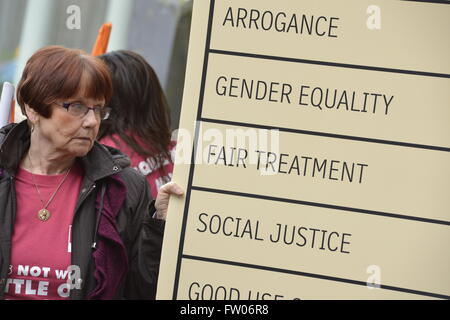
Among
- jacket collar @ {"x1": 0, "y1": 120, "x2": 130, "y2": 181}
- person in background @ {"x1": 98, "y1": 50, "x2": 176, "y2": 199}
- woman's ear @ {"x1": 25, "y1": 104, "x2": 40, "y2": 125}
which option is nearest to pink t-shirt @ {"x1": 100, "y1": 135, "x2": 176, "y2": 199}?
person in background @ {"x1": 98, "y1": 50, "x2": 176, "y2": 199}

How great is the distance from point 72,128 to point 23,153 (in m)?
0.25

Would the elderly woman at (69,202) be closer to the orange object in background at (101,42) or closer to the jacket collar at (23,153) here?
the jacket collar at (23,153)

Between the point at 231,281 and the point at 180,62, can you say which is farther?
the point at 180,62

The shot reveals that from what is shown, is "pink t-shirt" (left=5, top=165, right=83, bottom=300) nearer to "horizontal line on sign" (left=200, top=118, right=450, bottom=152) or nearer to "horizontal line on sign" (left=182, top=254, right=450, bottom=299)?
"horizontal line on sign" (left=182, top=254, right=450, bottom=299)

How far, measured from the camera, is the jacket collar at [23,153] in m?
3.19

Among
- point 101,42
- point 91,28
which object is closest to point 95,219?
point 101,42

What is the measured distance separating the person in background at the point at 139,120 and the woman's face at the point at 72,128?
0.85m

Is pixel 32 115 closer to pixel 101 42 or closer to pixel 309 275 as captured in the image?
pixel 309 275
